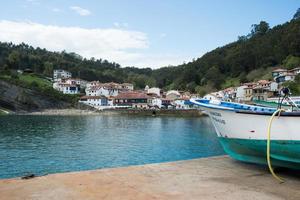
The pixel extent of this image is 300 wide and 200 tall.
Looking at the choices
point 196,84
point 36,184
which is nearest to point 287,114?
point 36,184

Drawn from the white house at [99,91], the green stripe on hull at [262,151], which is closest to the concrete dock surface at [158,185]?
the green stripe on hull at [262,151]

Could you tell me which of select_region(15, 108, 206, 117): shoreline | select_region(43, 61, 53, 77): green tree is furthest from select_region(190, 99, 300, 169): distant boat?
select_region(43, 61, 53, 77): green tree

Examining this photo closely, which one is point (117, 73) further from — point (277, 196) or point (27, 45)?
point (277, 196)

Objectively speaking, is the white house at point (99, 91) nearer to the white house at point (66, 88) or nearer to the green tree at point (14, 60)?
the white house at point (66, 88)

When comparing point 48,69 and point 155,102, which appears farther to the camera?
point 48,69

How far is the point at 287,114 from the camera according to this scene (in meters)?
6.84

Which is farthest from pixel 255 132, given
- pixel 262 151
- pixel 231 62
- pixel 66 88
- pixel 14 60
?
pixel 14 60

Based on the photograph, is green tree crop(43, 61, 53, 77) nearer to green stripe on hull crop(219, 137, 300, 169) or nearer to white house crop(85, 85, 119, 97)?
white house crop(85, 85, 119, 97)

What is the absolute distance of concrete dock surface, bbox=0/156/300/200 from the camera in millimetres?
5457

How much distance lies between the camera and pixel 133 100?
109 meters

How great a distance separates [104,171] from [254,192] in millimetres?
2905

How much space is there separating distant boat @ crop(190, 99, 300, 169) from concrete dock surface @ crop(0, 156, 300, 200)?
41 cm

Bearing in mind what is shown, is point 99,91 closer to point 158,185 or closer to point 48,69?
point 48,69

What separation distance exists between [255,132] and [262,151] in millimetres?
459
